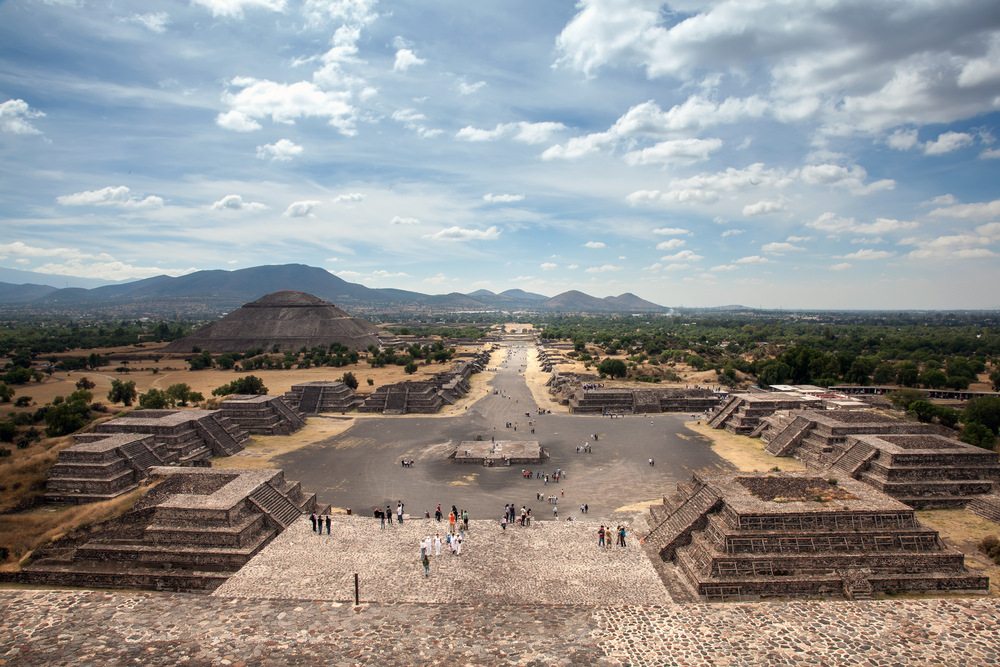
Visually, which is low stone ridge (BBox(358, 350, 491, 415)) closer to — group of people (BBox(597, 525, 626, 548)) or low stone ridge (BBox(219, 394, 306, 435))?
low stone ridge (BBox(219, 394, 306, 435))

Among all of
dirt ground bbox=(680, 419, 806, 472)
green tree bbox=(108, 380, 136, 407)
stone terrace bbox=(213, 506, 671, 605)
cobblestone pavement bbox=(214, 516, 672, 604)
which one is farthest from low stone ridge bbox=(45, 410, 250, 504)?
dirt ground bbox=(680, 419, 806, 472)

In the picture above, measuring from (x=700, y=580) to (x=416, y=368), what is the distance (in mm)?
66545

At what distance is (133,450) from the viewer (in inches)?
1147

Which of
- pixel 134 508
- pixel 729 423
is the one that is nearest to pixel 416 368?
pixel 729 423

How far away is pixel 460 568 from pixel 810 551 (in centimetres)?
1272

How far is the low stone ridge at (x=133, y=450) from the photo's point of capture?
26.6 metres

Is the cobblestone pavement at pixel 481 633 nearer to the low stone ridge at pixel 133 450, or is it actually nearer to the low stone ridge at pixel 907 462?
the low stone ridge at pixel 907 462

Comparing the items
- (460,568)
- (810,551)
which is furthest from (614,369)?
(460,568)

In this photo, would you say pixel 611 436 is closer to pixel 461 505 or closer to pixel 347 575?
pixel 461 505

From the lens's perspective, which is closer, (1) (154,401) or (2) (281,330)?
(1) (154,401)

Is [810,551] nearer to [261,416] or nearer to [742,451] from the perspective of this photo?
[742,451]

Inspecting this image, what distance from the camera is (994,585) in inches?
702

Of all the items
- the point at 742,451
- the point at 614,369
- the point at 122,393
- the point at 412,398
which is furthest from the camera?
the point at 614,369

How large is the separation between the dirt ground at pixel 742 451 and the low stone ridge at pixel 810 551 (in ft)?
40.4
